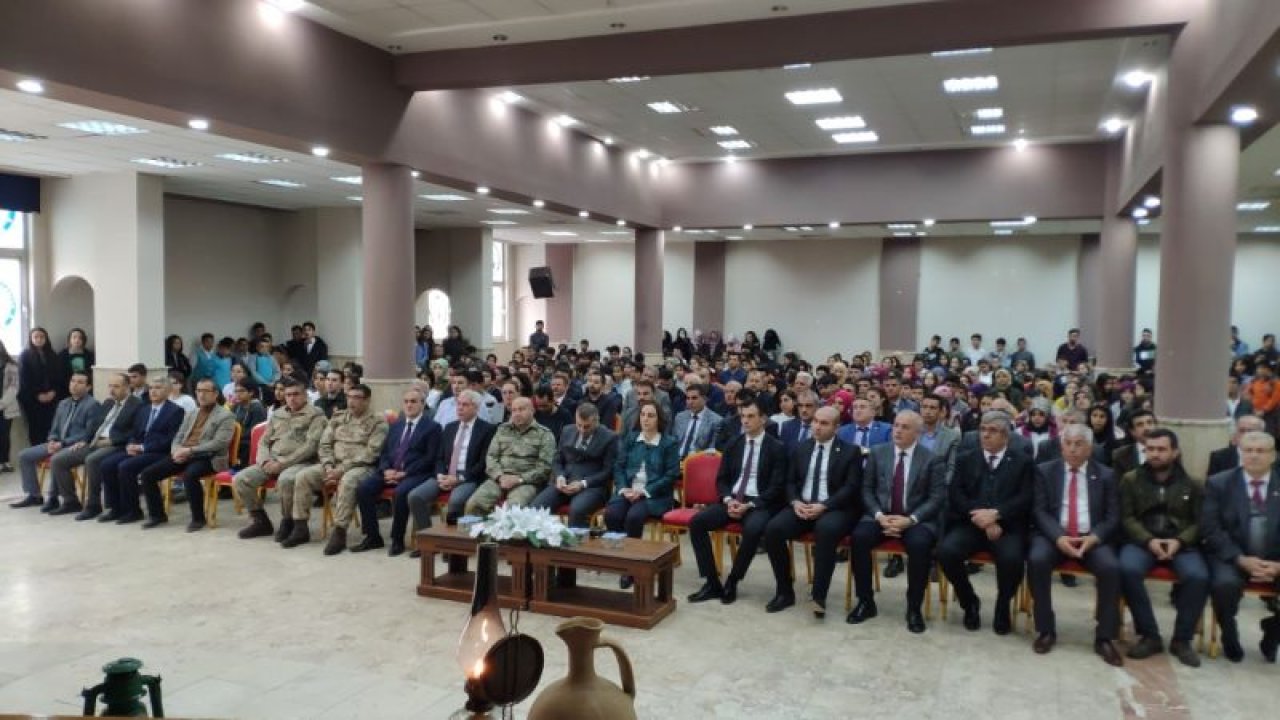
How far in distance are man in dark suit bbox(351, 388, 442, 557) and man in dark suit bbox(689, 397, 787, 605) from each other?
239cm

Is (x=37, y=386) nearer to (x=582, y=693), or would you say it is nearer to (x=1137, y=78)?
(x=582, y=693)

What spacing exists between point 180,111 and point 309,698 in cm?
454

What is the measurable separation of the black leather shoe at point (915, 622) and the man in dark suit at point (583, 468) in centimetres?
230

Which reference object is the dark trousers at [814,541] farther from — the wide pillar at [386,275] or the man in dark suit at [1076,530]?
the wide pillar at [386,275]

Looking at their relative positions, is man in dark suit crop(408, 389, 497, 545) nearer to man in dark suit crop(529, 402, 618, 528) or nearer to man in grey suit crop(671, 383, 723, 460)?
man in dark suit crop(529, 402, 618, 528)

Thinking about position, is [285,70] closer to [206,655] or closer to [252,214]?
[206,655]

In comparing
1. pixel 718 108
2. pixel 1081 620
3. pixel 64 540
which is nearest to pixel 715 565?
pixel 1081 620

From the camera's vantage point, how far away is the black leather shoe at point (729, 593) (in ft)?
19.2

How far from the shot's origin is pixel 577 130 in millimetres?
13086

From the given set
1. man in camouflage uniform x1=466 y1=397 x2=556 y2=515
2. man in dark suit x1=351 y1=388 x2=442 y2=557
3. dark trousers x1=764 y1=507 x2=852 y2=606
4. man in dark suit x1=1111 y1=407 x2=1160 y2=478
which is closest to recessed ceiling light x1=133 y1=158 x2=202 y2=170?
man in dark suit x1=351 y1=388 x2=442 y2=557

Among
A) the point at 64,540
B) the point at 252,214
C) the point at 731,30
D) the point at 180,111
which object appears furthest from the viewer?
the point at 252,214

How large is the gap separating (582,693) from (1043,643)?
3869mm

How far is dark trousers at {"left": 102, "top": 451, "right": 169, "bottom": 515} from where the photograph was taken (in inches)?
313

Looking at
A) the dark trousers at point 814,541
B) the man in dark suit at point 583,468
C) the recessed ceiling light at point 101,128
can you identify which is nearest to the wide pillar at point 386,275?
the recessed ceiling light at point 101,128
